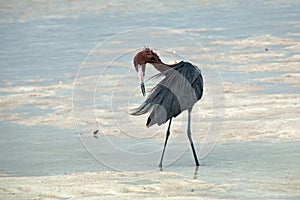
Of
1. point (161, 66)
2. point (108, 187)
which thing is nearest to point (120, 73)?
point (161, 66)

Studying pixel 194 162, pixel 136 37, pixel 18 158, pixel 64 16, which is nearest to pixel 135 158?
pixel 194 162

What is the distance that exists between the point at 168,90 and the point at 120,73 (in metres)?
4.65

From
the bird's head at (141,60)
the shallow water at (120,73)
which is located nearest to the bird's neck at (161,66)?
the bird's head at (141,60)

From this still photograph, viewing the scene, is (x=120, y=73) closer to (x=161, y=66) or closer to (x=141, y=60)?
(x=161, y=66)

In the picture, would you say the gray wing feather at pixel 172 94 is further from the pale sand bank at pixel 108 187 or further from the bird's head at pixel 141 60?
the pale sand bank at pixel 108 187

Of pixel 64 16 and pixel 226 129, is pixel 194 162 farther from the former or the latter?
pixel 64 16

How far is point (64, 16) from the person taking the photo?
66.0 feet

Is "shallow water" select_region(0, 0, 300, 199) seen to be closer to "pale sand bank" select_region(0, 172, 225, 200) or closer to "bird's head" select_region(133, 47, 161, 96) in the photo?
"pale sand bank" select_region(0, 172, 225, 200)

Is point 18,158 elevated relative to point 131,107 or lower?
lower

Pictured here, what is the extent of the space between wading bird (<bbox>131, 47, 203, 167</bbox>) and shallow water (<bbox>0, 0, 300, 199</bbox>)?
0.53 m

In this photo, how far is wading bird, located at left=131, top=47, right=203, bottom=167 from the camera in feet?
24.1

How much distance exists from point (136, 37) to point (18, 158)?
26.4 ft

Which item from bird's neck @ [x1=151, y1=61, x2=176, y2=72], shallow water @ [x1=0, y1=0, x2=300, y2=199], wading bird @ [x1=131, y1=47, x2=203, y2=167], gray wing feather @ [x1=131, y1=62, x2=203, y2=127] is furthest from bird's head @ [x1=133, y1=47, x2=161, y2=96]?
shallow water @ [x1=0, y1=0, x2=300, y2=199]

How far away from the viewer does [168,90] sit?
24.6 ft
